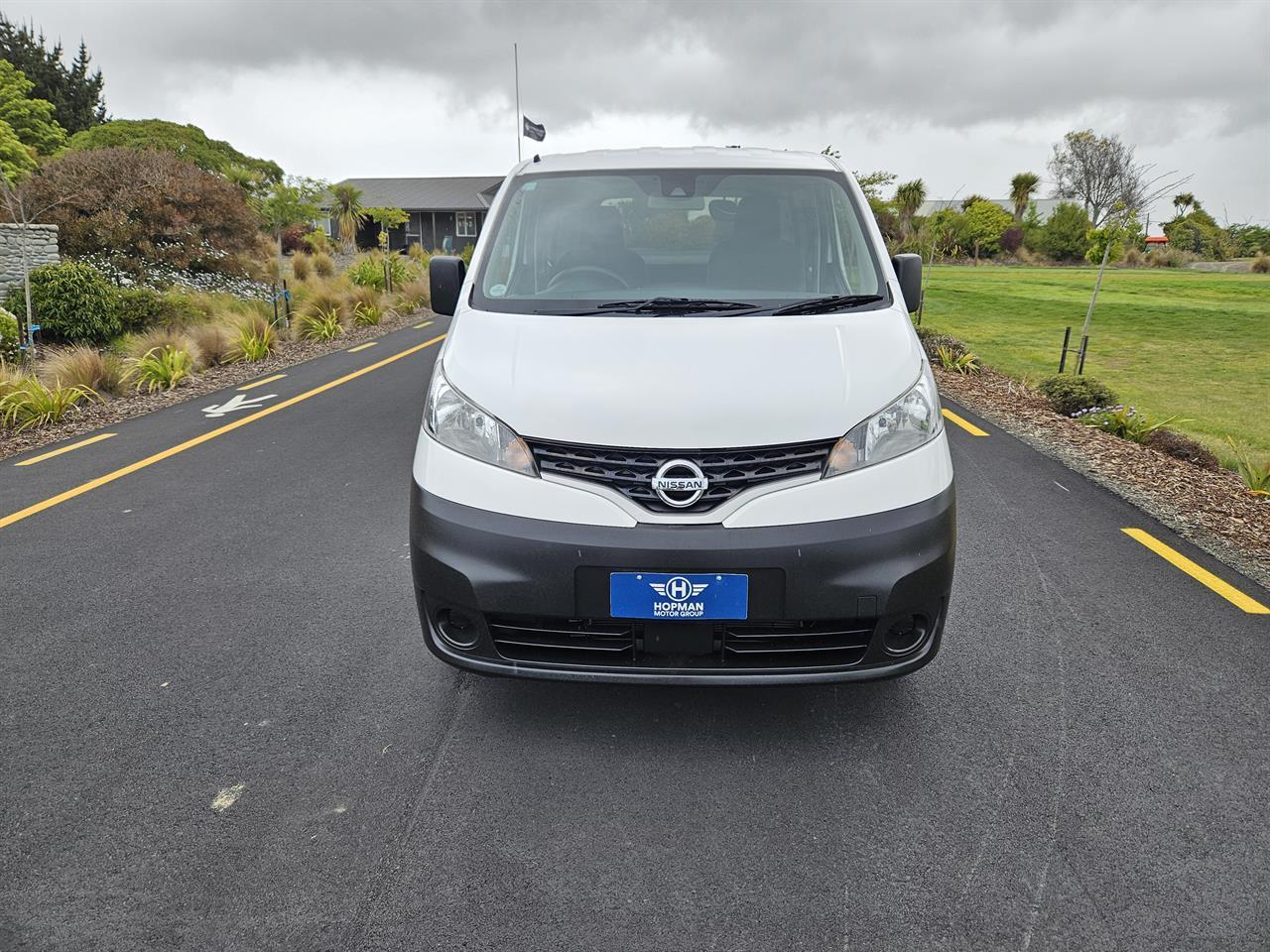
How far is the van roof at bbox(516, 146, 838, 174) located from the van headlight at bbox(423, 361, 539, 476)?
5.15 ft

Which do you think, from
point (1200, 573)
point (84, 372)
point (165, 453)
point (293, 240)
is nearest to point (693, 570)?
point (1200, 573)

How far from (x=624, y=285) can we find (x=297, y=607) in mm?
2128

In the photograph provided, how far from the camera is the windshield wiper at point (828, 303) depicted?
3.35 metres

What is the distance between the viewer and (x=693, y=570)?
2598 millimetres

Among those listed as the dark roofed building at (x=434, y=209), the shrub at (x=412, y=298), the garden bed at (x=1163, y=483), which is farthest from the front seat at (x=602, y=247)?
the dark roofed building at (x=434, y=209)

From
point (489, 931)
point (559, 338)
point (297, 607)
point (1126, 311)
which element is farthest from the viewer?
point (1126, 311)

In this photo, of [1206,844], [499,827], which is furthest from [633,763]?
[1206,844]

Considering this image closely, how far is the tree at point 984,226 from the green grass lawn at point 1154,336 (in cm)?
1715

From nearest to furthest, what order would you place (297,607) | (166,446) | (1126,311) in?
1. (297,607)
2. (166,446)
3. (1126,311)

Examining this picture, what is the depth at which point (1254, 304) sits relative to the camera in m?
21.1

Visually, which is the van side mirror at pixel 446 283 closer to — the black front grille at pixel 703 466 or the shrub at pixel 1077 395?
the black front grille at pixel 703 466

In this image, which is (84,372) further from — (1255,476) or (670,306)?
(1255,476)

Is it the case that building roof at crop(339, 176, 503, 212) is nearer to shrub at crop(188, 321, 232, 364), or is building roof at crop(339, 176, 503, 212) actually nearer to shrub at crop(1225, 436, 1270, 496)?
shrub at crop(188, 321, 232, 364)

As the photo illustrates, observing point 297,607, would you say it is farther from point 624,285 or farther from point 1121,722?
point 1121,722
